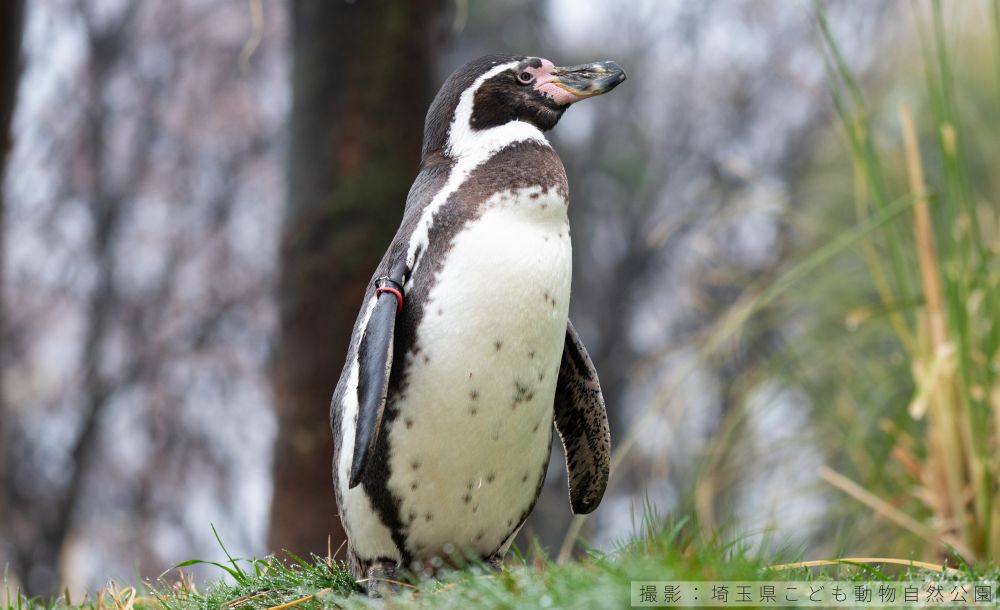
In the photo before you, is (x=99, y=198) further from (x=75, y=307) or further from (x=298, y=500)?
(x=298, y=500)

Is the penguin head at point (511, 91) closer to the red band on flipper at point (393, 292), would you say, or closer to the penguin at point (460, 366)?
the penguin at point (460, 366)

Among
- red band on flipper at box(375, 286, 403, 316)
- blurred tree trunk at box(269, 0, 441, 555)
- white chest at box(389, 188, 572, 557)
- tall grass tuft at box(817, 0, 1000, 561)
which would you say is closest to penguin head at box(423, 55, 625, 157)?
white chest at box(389, 188, 572, 557)

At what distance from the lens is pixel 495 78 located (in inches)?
105

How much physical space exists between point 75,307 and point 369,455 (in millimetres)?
11356

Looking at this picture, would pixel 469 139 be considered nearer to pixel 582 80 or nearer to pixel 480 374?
pixel 582 80

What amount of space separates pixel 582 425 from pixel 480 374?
1.78 ft

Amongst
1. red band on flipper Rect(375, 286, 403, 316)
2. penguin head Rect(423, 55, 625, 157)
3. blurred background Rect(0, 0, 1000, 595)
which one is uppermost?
penguin head Rect(423, 55, 625, 157)

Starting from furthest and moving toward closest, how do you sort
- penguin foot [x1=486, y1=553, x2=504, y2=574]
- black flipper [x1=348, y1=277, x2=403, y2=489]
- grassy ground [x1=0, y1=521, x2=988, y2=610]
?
penguin foot [x1=486, y1=553, x2=504, y2=574], black flipper [x1=348, y1=277, x2=403, y2=489], grassy ground [x1=0, y1=521, x2=988, y2=610]

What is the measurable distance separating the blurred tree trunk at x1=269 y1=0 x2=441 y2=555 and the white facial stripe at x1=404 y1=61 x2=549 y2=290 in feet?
5.01

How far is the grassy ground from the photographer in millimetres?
1720

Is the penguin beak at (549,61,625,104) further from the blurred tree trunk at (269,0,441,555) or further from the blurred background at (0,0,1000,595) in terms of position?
the blurred tree trunk at (269,0,441,555)

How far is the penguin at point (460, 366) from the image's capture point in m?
2.37

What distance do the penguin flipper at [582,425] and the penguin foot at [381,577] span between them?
57 centimetres

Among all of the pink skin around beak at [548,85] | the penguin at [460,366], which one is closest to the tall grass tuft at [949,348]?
the pink skin around beak at [548,85]
